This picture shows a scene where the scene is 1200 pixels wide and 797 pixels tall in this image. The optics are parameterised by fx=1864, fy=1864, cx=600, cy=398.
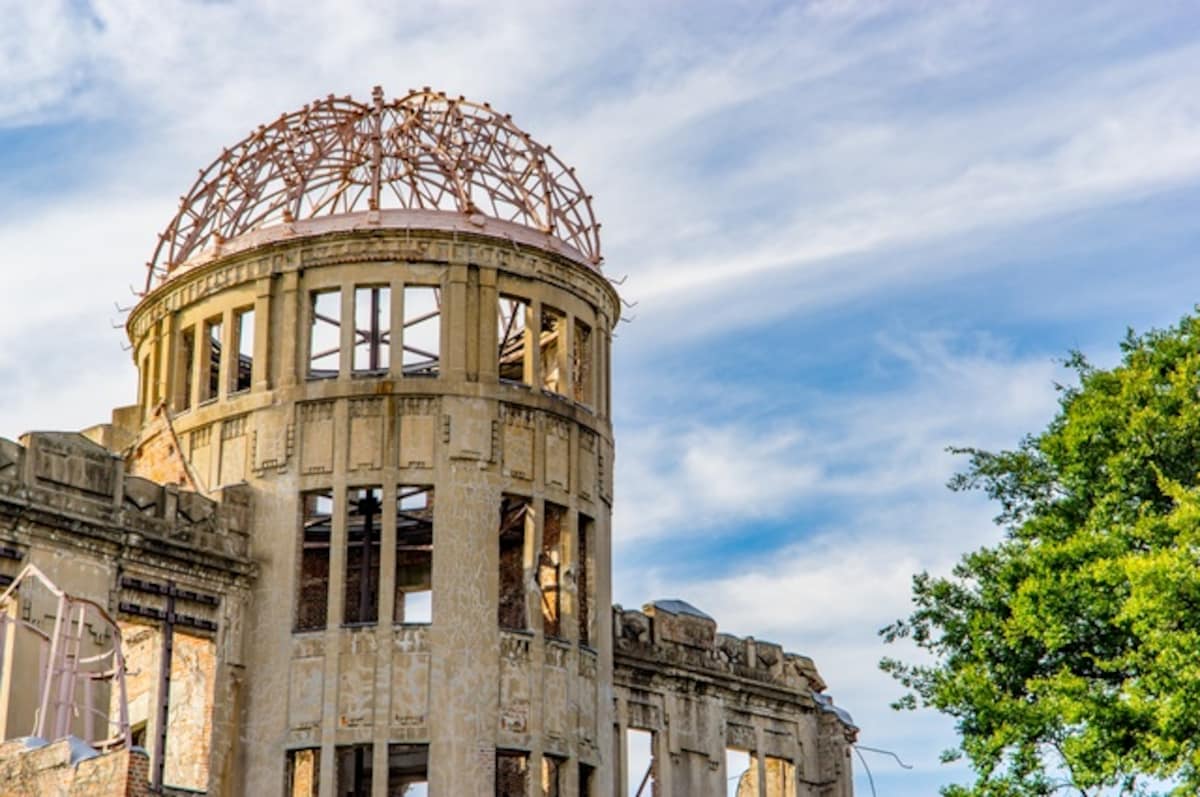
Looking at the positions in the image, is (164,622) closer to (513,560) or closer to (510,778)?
(510,778)

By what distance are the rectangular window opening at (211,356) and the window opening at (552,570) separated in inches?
246

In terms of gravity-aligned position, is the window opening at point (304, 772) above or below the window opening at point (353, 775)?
below

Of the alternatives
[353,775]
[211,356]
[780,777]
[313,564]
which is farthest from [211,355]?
[780,777]

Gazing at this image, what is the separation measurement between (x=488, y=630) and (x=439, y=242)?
Answer: 6723 mm

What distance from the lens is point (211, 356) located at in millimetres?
33781

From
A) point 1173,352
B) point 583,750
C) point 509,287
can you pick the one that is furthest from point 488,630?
point 1173,352

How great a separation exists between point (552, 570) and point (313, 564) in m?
5.36

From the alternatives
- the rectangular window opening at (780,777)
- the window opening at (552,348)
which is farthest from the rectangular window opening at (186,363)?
the rectangular window opening at (780,777)

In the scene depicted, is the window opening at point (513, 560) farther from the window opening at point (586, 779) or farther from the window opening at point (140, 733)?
the window opening at point (140, 733)

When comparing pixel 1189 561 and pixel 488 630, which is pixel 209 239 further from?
pixel 1189 561

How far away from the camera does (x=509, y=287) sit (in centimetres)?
3250

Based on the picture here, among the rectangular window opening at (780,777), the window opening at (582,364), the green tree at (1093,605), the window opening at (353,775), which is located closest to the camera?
the green tree at (1093,605)

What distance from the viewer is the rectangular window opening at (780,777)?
1565 inches

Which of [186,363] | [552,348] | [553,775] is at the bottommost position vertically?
[553,775]
